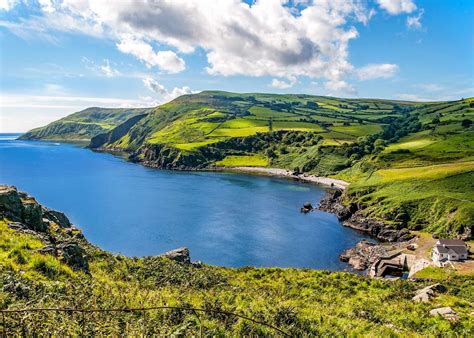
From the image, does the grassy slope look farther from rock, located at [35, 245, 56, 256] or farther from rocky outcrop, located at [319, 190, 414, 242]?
rocky outcrop, located at [319, 190, 414, 242]

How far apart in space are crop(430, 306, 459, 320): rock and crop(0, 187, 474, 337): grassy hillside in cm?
67

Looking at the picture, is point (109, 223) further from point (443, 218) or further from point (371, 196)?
point (443, 218)

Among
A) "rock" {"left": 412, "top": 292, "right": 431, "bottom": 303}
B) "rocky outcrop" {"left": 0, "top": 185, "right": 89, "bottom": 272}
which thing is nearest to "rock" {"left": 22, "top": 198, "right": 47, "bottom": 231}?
"rocky outcrop" {"left": 0, "top": 185, "right": 89, "bottom": 272}

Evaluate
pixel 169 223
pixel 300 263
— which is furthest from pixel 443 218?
pixel 169 223

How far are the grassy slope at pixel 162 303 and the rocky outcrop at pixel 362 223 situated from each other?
5056 centimetres

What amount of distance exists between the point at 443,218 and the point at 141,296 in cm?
9068

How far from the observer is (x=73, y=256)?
78.3ft

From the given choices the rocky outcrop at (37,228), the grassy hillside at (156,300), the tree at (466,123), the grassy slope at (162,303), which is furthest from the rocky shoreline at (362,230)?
the tree at (466,123)

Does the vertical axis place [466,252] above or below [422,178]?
below

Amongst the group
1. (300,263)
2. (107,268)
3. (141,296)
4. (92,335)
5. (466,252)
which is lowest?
(300,263)

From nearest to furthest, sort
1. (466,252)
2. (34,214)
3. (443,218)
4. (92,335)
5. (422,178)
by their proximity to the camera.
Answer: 1. (92,335)
2. (34,214)
3. (466,252)
4. (443,218)
5. (422,178)

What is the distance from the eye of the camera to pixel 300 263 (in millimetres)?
73188

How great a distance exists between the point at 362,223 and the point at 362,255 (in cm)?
2581

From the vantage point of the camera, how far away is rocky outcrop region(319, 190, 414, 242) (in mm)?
88500
